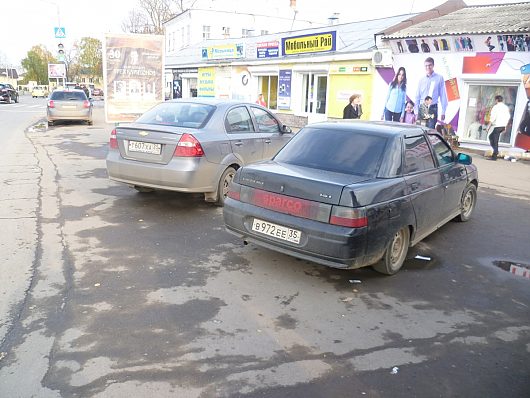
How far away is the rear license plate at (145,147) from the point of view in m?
6.69

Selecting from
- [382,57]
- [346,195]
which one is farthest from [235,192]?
[382,57]

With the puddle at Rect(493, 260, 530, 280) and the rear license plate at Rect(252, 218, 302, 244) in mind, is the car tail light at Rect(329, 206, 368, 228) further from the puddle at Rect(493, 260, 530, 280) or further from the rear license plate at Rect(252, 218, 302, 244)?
the puddle at Rect(493, 260, 530, 280)

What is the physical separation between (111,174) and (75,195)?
46.3 inches

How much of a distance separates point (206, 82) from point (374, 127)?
87.5 feet

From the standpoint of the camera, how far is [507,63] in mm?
14273

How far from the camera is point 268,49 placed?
79.6ft

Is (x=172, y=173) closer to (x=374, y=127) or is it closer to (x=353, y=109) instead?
(x=374, y=127)

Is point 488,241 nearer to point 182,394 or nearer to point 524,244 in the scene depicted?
point 524,244

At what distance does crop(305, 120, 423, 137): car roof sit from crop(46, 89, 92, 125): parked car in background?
1760 cm

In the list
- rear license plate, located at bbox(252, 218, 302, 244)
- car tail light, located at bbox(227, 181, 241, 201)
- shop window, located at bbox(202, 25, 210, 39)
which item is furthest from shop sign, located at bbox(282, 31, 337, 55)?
shop window, located at bbox(202, 25, 210, 39)

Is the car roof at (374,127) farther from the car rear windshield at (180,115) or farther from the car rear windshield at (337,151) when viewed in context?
the car rear windshield at (180,115)

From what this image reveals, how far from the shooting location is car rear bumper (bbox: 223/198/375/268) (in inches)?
170

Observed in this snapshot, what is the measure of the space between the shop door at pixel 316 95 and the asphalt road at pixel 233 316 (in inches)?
608

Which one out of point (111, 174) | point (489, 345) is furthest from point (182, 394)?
point (111, 174)
